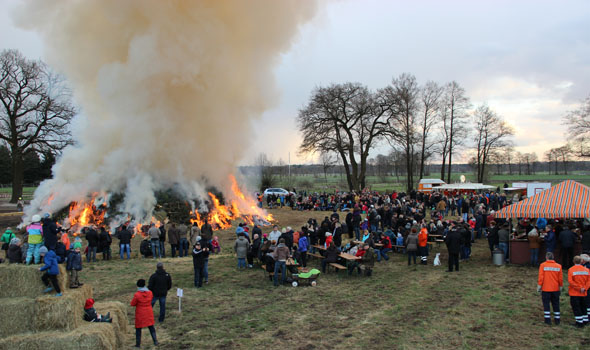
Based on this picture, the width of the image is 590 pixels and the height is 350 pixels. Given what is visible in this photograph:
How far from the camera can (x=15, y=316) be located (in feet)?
23.1

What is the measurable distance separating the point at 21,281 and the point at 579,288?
36.2 ft

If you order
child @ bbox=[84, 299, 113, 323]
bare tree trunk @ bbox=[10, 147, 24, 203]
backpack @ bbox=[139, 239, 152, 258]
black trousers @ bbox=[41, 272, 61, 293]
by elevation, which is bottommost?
backpack @ bbox=[139, 239, 152, 258]

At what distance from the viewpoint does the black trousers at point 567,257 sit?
44.6ft

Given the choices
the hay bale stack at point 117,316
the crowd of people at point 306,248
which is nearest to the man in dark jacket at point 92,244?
the crowd of people at point 306,248

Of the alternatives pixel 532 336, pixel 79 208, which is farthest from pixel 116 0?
pixel 532 336

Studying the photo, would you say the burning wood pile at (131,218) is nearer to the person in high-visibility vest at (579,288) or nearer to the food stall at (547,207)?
the food stall at (547,207)

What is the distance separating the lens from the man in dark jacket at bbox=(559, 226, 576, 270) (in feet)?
43.5

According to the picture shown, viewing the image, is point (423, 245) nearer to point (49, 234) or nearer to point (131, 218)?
point (49, 234)

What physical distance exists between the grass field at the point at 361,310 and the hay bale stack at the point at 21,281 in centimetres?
202

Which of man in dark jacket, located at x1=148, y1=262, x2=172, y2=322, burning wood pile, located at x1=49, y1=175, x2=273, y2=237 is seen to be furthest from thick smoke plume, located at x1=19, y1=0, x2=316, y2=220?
man in dark jacket, located at x1=148, y1=262, x2=172, y2=322

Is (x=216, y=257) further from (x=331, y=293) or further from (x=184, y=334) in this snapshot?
(x=184, y=334)

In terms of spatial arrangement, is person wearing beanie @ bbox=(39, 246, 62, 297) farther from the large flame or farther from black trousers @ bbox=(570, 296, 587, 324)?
the large flame

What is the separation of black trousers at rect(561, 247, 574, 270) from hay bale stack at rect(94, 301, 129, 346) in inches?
538

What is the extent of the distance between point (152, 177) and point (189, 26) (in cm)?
919
